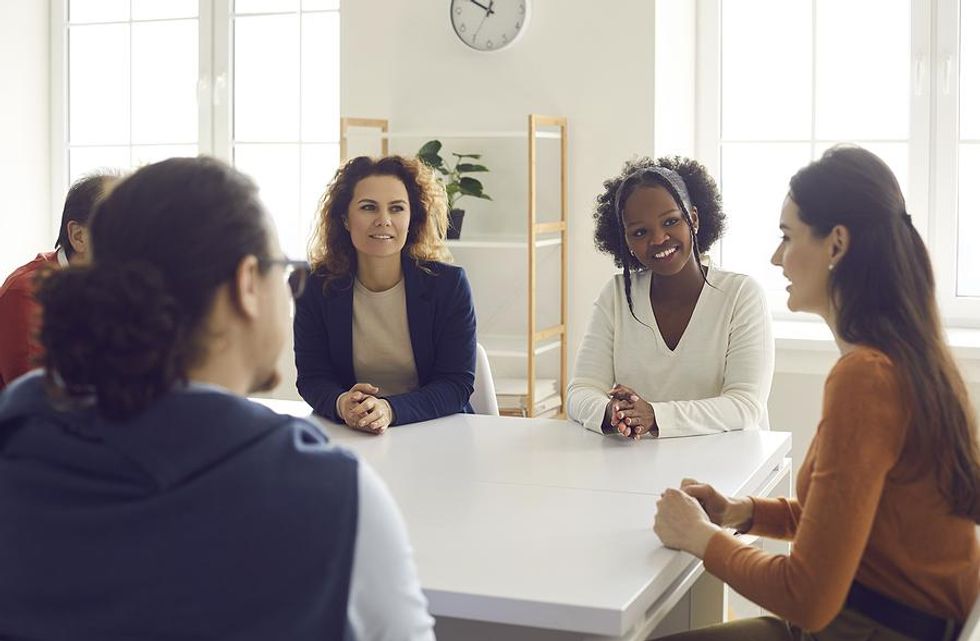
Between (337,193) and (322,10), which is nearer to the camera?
(337,193)

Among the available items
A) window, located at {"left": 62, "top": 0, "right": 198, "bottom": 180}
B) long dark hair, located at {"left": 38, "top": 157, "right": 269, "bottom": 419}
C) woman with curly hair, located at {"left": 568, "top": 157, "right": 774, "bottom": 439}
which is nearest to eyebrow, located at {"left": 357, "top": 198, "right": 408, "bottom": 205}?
woman with curly hair, located at {"left": 568, "top": 157, "right": 774, "bottom": 439}

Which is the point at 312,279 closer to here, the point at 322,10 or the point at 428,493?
the point at 428,493

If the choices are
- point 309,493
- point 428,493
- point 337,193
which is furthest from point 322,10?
point 309,493

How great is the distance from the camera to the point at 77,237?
2635 millimetres

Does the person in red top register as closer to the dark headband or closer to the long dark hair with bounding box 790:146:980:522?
the dark headband

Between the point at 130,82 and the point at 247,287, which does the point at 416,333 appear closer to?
the point at 247,287

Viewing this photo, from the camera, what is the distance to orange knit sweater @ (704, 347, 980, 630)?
151 cm

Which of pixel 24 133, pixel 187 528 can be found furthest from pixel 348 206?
pixel 24 133

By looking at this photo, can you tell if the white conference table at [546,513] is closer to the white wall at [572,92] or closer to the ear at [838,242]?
the ear at [838,242]

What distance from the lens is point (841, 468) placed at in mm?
1510

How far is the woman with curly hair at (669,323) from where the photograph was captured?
262 cm

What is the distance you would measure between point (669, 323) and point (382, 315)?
673 millimetres

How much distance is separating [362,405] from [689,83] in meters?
2.14

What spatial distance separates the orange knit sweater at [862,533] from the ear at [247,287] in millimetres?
801
